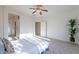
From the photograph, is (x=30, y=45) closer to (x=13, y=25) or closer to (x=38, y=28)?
(x=38, y=28)

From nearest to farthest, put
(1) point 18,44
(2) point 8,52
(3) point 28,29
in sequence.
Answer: (2) point 8,52, (1) point 18,44, (3) point 28,29

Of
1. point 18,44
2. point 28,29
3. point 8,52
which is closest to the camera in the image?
point 8,52

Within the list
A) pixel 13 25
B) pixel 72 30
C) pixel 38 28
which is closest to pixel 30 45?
pixel 38 28

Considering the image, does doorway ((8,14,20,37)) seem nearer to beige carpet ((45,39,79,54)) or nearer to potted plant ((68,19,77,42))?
beige carpet ((45,39,79,54))

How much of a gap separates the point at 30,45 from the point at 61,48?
0.75 metres

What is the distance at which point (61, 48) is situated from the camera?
244cm

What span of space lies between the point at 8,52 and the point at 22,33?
58cm

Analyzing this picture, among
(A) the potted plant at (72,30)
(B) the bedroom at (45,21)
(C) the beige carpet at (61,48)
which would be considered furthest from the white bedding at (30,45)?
(A) the potted plant at (72,30)

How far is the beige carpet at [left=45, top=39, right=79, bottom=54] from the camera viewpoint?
2.34 metres

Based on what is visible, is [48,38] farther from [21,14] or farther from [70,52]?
[21,14]

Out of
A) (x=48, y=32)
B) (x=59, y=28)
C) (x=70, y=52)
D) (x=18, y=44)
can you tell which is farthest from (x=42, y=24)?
(x=70, y=52)

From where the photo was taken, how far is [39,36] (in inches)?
100

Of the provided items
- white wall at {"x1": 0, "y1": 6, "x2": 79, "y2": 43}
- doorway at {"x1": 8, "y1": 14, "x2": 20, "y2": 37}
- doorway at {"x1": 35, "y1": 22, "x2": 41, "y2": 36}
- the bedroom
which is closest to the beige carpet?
the bedroom

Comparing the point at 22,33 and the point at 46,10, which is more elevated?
the point at 46,10
